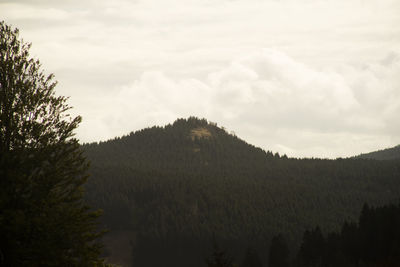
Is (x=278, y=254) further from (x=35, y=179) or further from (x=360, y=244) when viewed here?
(x=35, y=179)

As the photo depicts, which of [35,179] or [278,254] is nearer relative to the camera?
[35,179]

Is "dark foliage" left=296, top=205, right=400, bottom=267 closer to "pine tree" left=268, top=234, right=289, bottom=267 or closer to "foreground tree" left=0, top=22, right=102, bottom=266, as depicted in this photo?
"pine tree" left=268, top=234, right=289, bottom=267

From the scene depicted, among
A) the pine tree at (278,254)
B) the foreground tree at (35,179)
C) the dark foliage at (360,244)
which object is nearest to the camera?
the foreground tree at (35,179)

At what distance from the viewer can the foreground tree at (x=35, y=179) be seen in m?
22.3

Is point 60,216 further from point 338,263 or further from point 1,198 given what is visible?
point 338,263

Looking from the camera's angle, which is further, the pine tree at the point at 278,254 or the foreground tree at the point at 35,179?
the pine tree at the point at 278,254

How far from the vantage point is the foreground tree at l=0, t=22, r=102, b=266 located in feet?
73.2

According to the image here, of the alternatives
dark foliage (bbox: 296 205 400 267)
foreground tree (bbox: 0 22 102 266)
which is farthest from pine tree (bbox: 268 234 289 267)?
foreground tree (bbox: 0 22 102 266)

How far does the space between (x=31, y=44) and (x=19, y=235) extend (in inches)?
311

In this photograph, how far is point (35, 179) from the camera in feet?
75.7

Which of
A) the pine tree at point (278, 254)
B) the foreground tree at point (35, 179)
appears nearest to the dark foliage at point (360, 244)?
the pine tree at point (278, 254)

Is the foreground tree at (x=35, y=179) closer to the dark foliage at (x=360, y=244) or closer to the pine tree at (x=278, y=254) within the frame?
the dark foliage at (x=360, y=244)

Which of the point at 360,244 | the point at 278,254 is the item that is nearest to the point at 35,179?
the point at 360,244

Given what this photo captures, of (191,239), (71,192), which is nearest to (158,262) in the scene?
(191,239)
